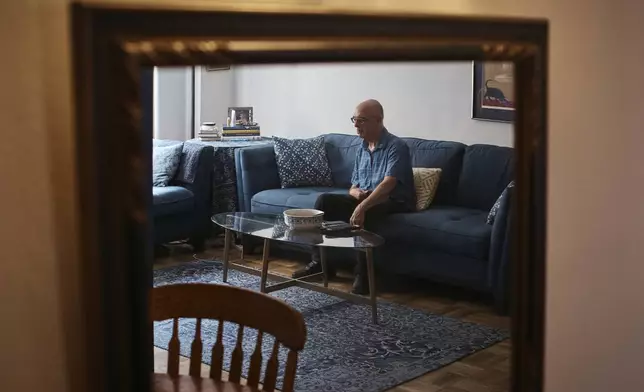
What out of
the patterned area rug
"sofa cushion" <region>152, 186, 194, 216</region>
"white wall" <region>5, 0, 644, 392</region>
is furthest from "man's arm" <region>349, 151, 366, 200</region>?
"sofa cushion" <region>152, 186, 194, 216</region>

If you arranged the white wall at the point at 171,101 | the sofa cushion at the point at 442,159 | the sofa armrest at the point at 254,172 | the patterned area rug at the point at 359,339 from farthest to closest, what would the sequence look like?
1. the sofa cushion at the point at 442,159
2. the sofa armrest at the point at 254,172
3. the patterned area rug at the point at 359,339
4. the white wall at the point at 171,101

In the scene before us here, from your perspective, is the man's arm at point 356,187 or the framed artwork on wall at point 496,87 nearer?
the framed artwork on wall at point 496,87

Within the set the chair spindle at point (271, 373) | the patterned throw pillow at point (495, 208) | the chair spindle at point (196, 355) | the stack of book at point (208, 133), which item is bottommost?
the chair spindle at point (271, 373)

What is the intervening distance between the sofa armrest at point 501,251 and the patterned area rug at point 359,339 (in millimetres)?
75

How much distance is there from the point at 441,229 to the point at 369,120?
319 millimetres

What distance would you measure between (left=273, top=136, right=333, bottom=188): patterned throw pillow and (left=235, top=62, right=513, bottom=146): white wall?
33 millimetres

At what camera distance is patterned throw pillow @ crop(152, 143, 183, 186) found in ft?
3.57

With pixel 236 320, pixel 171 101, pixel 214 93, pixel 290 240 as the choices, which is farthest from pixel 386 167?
pixel 171 101

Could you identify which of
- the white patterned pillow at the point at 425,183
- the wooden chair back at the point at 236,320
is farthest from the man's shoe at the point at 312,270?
the wooden chair back at the point at 236,320

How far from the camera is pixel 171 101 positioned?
1.09 meters

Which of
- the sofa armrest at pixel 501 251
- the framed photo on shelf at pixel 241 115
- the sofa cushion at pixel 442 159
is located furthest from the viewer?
the sofa cushion at pixel 442 159

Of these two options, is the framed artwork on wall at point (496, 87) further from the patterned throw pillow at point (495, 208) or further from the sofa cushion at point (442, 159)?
the sofa cushion at point (442, 159)

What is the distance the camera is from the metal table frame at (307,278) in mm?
1491

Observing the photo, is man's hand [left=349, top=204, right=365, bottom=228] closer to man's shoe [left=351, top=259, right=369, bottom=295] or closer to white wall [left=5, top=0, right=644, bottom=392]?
man's shoe [left=351, top=259, right=369, bottom=295]
